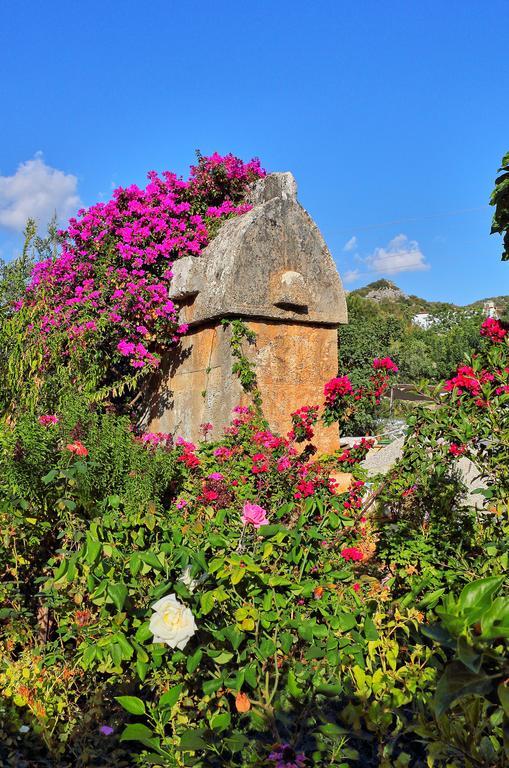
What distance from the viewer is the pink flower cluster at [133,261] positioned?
4.73 m

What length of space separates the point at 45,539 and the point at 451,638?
2288 millimetres

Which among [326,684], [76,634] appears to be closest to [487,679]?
[326,684]

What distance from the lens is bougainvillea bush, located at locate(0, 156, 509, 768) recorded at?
1.37 metres

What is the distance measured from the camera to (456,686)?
68 cm

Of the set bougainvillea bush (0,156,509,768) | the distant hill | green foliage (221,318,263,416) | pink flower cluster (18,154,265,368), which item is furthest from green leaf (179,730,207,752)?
the distant hill

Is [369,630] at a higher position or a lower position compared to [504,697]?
lower

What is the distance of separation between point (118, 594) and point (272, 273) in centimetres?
302

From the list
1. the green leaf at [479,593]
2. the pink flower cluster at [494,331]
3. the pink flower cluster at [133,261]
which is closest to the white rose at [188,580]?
the green leaf at [479,593]

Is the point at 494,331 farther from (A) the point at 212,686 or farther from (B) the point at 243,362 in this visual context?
(A) the point at 212,686

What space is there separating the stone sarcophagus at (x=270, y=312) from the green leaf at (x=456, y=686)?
3344 mm

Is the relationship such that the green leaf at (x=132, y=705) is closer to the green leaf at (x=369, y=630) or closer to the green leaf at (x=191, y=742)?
the green leaf at (x=191, y=742)

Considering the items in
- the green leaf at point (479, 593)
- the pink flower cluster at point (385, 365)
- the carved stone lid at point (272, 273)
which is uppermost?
the carved stone lid at point (272, 273)

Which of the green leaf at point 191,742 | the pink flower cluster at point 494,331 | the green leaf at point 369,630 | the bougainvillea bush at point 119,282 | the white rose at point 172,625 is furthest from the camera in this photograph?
the bougainvillea bush at point 119,282

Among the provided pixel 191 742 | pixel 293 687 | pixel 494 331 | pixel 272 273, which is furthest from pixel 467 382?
pixel 272 273
